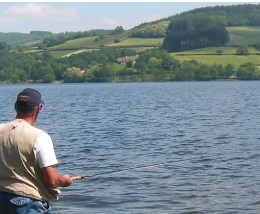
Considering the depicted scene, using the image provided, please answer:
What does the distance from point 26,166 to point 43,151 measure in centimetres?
26

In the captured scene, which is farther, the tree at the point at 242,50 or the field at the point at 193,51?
the tree at the point at 242,50

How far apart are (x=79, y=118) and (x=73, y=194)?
31.3m

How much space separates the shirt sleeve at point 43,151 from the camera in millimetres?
6195

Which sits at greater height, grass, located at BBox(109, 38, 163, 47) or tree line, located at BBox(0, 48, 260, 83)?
grass, located at BBox(109, 38, 163, 47)

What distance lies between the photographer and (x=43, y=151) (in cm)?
620

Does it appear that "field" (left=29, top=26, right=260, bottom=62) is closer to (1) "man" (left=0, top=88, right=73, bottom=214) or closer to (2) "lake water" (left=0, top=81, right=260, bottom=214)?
(2) "lake water" (left=0, top=81, right=260, bottom=214)

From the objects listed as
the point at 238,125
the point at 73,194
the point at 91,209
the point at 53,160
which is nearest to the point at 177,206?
the point at 91,209

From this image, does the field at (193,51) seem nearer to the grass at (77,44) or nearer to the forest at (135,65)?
the grass at (77,44)

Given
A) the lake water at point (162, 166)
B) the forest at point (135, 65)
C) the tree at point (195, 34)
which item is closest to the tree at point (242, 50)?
the forest at point (135, 65)

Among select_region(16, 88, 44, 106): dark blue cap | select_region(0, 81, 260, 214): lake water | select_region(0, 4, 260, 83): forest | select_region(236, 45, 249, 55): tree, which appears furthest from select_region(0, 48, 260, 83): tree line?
select_region(16, 88, 44, 106): dark blue cap

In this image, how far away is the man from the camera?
20.4 ft

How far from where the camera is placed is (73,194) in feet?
54.1

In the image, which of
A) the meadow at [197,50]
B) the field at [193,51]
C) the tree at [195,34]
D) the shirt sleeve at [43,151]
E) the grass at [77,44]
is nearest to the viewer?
the shirt sleeve at [43,151]

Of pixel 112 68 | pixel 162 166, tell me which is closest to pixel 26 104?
pixel 162 166
